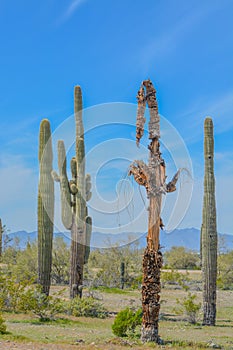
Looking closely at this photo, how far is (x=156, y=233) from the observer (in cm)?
1033

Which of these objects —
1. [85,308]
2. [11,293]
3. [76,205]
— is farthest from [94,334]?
[76,205]

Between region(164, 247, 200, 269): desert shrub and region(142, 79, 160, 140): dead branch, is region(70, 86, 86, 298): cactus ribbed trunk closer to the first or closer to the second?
region(142, 79, 160, 140): dead branch

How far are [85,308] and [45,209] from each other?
3350 millimetres

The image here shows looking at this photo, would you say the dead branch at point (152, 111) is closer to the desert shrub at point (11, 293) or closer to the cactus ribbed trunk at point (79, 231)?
the desert shrub at point (11, 293)

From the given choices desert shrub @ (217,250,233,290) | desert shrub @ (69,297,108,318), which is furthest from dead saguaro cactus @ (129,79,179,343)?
desert shrub @ (217,250,233,290)

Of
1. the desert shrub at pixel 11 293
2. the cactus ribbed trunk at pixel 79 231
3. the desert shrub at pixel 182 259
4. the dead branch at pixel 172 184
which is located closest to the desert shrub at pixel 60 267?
the cactus ribbed trunk at pixel 79 231

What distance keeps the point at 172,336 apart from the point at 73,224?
685 centimetres

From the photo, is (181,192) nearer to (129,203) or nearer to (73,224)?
(129,203)

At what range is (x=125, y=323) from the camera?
1089cm

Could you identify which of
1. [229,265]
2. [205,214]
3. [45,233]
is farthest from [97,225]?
[229,265]

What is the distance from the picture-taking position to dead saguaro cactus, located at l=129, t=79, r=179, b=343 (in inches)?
404

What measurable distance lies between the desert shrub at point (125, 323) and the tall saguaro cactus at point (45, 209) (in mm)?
5732

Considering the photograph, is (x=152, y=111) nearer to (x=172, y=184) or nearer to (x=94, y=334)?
(x=172, y=184)

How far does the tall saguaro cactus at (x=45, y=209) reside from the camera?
16234 mm
